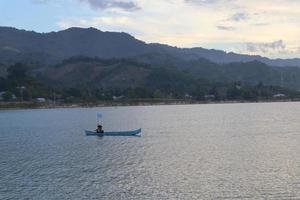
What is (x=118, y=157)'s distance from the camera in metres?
58.4

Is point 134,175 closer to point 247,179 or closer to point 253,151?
point 247,179

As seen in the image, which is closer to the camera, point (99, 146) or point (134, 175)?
point (134, 175)

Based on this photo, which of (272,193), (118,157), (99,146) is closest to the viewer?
(272,193)

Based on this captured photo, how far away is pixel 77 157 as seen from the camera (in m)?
59.3

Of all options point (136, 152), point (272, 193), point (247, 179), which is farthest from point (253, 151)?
point (272, 193)

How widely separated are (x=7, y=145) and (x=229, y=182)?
46092mm

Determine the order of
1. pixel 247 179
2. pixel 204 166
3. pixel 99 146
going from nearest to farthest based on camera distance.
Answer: pixel 247 179
pixel 204 166
pixel 99 146

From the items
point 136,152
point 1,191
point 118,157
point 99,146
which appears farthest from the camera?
point 99,146

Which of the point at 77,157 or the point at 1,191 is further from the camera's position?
the point at 77,157

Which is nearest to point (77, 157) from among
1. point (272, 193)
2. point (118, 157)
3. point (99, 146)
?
point (118, 157)

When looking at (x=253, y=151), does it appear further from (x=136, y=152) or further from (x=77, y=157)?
(x=77, y=157)

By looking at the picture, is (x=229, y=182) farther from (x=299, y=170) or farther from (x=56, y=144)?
(x=56, y=144)

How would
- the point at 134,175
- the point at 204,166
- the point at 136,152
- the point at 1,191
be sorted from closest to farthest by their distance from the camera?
the point at 1,191, the point at 134,175, the point at 204,166, the point at 136,152

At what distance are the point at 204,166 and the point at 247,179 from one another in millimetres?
8231
